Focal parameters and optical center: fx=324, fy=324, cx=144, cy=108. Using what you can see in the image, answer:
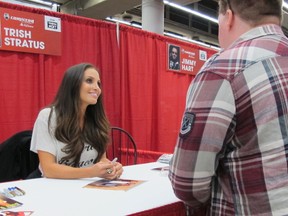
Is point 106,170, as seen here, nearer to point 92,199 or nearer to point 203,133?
point 92,199

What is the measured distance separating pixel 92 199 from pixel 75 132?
705 mm

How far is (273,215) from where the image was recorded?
2.53 feet

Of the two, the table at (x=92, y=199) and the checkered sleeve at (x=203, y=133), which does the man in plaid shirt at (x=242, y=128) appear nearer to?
the checkered sleeve at (x=203, y=133)

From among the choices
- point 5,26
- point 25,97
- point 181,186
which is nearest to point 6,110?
point 25,97

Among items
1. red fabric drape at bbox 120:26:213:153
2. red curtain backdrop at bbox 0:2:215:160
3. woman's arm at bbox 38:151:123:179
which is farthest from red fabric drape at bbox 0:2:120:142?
woman's arm at bbox 38:151:123:179

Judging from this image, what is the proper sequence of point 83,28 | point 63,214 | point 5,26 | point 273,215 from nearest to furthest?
1. point 273,215
2. point 63,214
3. point 5,26
4. point 83,28

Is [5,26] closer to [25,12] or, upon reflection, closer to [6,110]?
[25,12]

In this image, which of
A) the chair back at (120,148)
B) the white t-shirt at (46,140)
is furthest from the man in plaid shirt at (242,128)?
the chair back at (120,148)

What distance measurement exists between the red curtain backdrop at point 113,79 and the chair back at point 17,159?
0.74 metres

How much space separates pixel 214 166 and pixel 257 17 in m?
0.41

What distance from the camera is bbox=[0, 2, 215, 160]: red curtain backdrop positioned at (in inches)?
115

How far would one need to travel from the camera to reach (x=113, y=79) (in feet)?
12.0

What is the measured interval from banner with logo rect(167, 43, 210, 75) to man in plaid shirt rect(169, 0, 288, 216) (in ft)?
11.9

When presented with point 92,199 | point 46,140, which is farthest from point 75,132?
point 92,199
